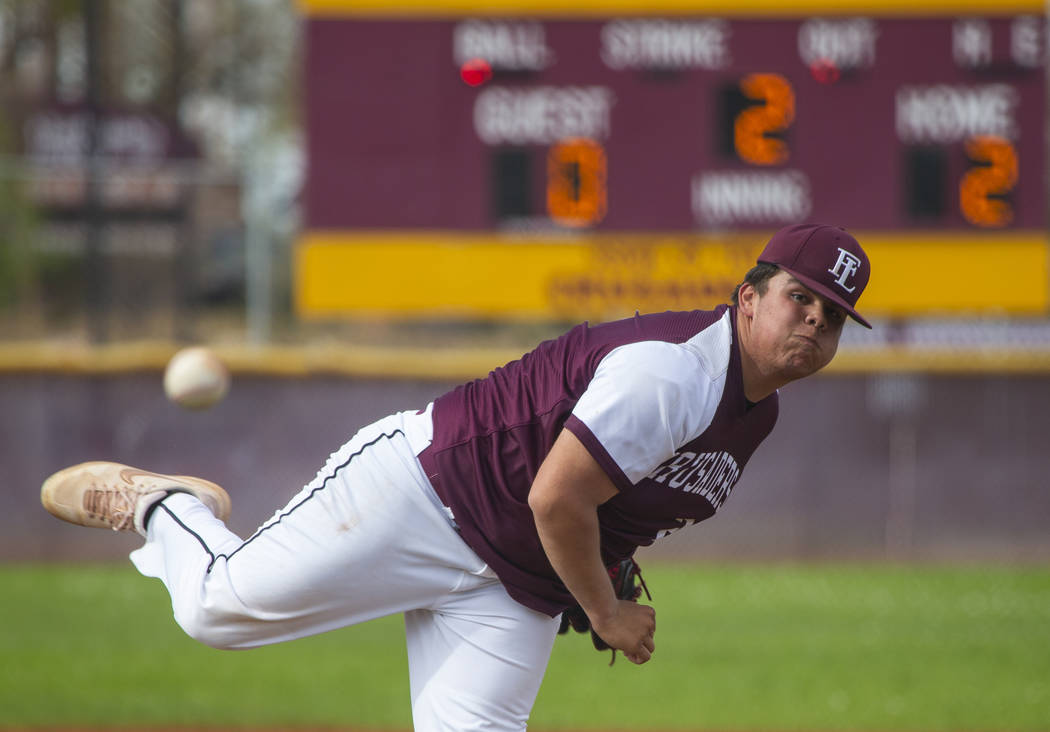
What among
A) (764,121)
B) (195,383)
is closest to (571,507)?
(195,383)

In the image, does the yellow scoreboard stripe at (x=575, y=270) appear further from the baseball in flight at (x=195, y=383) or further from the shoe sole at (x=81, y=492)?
the shoe sole at (x=81, y=492)

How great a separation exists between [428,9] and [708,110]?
2.13 meters

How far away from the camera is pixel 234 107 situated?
60.6 feet

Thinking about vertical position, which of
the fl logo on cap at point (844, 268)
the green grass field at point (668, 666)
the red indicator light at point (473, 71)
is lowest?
the green grass field at point (668, 666)

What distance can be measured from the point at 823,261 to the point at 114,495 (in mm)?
1846

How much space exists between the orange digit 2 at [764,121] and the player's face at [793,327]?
22.2 ft

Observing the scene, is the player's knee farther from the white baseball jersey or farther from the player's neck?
the player's neck

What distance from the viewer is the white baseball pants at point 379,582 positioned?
2.92m

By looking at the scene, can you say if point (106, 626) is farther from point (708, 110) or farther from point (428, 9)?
point (708, 110)

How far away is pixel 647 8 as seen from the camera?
9.23 metres

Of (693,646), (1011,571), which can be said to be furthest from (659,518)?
(1011,571)

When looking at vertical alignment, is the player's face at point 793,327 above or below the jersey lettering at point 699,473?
above

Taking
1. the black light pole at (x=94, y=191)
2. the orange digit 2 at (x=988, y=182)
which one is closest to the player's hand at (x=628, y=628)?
the orange digit 2 at (x=988, y=182)

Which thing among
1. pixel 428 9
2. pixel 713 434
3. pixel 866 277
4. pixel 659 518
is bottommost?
pixel 659 518
